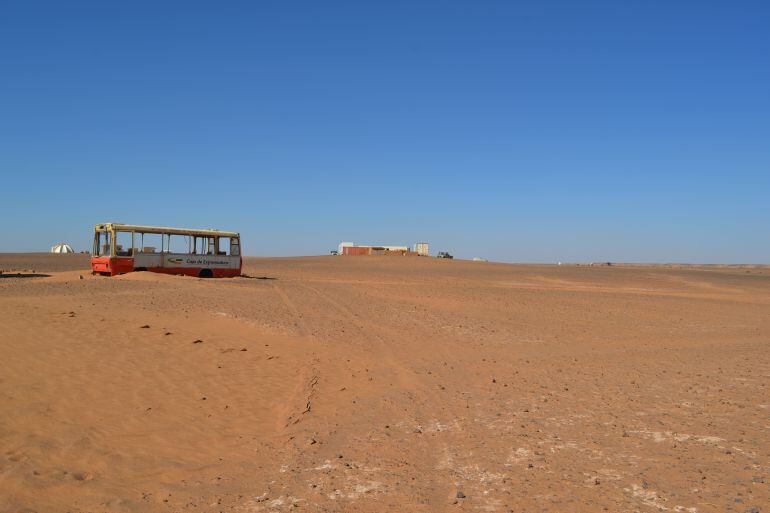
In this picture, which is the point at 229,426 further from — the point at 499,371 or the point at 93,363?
the point at 499,371

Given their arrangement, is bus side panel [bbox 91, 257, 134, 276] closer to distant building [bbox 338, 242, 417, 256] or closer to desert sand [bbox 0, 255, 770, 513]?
desert sand [bbox 0, 255, 770, 513]

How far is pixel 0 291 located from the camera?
2195 centimetres

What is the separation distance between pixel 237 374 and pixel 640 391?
24.1ft

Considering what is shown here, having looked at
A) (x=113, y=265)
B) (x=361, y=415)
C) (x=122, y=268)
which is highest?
(x=113, y=265)

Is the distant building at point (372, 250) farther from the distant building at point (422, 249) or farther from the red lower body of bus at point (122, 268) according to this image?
the red lower body of bus at point (122, 268)

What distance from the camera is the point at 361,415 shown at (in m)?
8.98

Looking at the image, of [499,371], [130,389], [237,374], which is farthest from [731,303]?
[130,389]

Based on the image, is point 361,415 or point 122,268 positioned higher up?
point 122,268

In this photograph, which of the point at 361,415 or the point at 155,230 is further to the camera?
the point at 155,230

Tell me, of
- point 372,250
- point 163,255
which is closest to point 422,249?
point 372,250

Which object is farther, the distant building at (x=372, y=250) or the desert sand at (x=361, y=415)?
the distant building at (x=372, y=250)

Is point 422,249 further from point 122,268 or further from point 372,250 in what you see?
point 122,268

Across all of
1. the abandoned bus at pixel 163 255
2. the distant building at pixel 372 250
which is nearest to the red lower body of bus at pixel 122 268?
the abandoned bus at pixel 163 255

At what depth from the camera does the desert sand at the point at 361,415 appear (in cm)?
580
